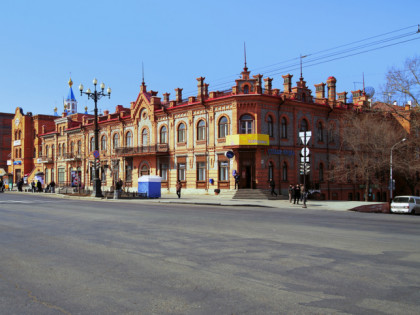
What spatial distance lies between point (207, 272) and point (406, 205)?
919 inches

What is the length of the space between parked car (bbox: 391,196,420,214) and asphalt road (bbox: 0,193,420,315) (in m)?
15.0

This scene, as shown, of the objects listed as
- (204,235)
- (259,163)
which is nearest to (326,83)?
(259,163)

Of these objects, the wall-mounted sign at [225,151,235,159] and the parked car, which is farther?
the wall-mounted sign at [225,151,235,159]

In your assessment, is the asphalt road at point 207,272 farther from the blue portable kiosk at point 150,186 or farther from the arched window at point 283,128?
the arched window at point 283,128

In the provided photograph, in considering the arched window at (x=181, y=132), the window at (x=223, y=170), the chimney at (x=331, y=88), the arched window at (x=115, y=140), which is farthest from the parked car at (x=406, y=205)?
the arched window at (x=115, y=140)

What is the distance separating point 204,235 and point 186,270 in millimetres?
4447

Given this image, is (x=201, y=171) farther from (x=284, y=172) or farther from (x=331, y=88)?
(x=331, y=88)

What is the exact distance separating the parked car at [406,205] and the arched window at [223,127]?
1724cm

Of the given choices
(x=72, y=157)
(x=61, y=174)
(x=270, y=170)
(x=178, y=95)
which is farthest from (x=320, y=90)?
(x=61, y=174)

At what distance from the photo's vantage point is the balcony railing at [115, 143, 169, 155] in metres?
45.8

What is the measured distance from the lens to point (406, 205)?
2678 centimetres

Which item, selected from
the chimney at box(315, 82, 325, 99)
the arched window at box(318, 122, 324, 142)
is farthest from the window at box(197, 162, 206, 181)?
the chimney at box(315, 82, 325, 99)

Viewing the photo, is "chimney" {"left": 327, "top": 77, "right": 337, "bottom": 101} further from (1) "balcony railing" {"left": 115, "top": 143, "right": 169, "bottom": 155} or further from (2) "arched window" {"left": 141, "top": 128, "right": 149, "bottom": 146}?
→ (2) "arched window" {"left": 141, "top": 128, "right": 149, "bottom": 146}

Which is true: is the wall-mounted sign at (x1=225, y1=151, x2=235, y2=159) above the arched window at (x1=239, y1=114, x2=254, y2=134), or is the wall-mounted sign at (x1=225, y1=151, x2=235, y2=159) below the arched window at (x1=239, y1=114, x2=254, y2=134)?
below
